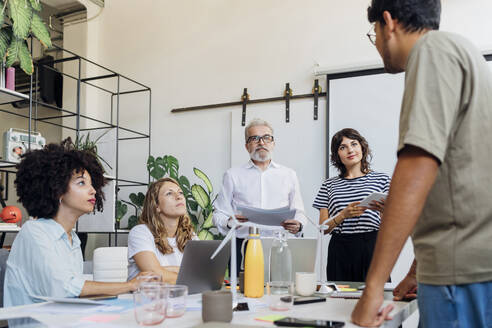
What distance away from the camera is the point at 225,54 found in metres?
4.80

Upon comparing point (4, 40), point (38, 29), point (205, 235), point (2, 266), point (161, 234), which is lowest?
point (205, 235)

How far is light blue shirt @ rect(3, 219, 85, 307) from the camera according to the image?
159 centimetres

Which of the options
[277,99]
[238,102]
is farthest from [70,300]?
[238,102]

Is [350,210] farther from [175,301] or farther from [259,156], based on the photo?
[175,301]

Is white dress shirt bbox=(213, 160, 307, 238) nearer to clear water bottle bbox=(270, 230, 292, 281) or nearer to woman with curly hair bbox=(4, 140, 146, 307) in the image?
woman with curly hair bbox=(4, 140, 146, 307)

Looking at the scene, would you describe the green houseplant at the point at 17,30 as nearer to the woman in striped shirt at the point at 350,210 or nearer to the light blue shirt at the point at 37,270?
the light blue shirt at the point at 37,270

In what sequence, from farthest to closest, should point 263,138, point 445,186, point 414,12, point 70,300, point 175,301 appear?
point 263,138
point 70,300
point 175,301
point 414,12
point 445,186

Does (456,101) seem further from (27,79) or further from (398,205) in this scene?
(27,79)

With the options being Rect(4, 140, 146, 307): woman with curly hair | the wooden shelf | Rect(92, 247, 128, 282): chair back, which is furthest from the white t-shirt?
the wooden shelf

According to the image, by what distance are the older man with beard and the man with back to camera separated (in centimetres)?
205

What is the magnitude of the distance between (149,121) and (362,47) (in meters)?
2.39

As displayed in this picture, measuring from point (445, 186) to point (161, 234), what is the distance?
1533mm

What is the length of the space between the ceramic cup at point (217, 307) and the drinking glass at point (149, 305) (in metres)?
A: 0.10

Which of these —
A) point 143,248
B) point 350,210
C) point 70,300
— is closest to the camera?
point 70,300
